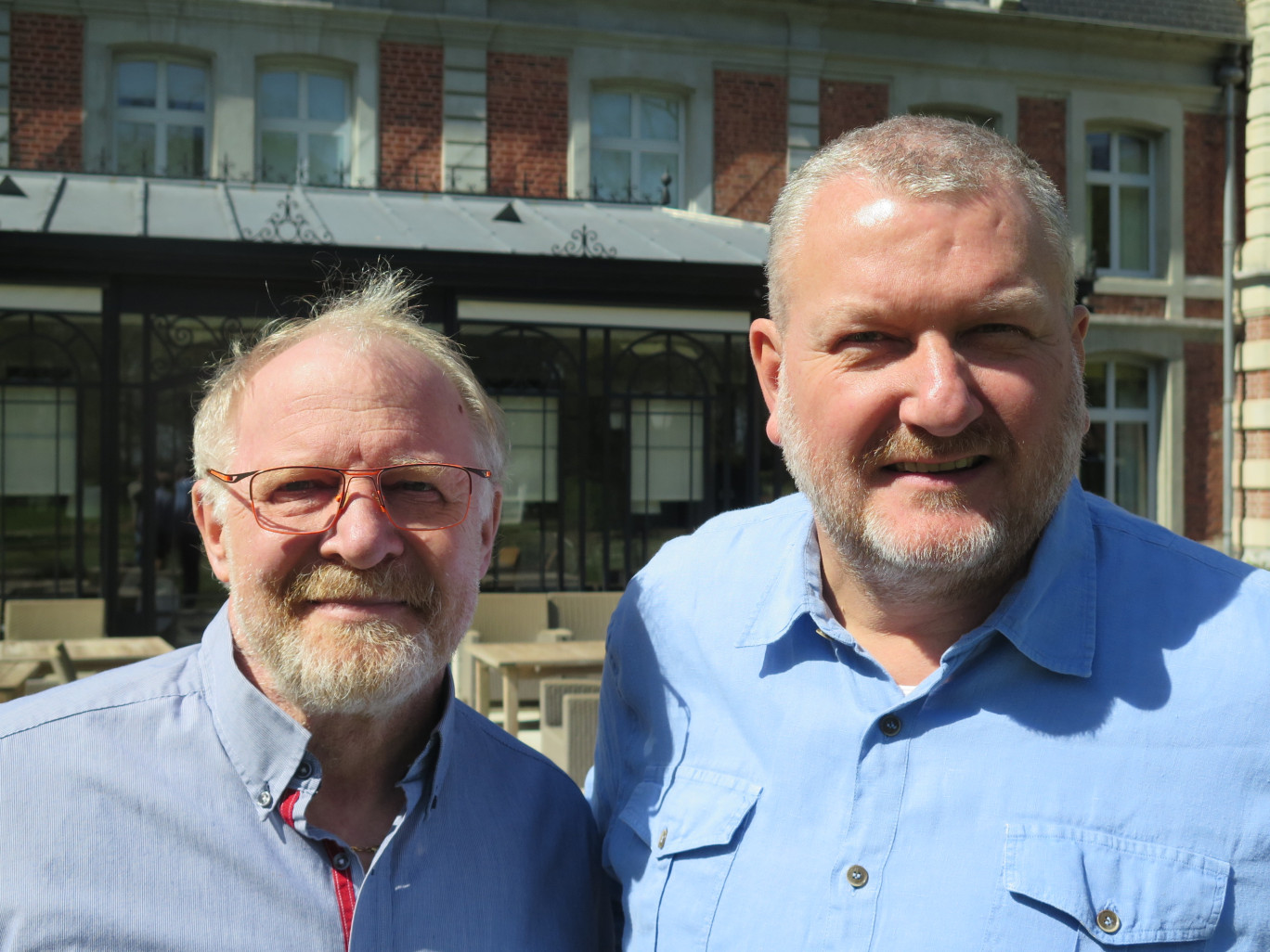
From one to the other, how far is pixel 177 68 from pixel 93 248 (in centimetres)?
462

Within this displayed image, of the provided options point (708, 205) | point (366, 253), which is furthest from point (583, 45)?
point (366, 253)

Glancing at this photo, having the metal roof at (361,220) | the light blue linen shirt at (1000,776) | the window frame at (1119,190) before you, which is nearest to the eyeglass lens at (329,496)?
the light blue linen shirt at (1000,776)

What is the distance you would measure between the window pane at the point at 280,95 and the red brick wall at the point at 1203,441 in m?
11.0

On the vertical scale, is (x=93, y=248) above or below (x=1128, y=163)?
below

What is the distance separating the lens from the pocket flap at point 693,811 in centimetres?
174

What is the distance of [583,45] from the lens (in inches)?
480

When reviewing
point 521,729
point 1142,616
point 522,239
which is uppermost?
point 522,239

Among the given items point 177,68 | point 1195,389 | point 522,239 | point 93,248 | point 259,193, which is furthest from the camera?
point 1195,389

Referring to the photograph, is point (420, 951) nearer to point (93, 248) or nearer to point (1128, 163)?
point (93, 248)

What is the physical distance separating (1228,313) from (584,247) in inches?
358

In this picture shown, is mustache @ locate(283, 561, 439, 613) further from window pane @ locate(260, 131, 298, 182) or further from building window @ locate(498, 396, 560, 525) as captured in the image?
window pane @ locate(260, 131, 298, 182)

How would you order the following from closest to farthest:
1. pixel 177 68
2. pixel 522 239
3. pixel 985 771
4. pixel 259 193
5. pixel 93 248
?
pixel 985 771 < pixel 93 248 < pixel 522 239 < pixel 259 193 < pixel 177 68

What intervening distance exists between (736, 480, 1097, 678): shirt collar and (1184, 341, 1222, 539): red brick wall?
45.8ft

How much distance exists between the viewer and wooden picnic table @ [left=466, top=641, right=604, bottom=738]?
6160 mm
